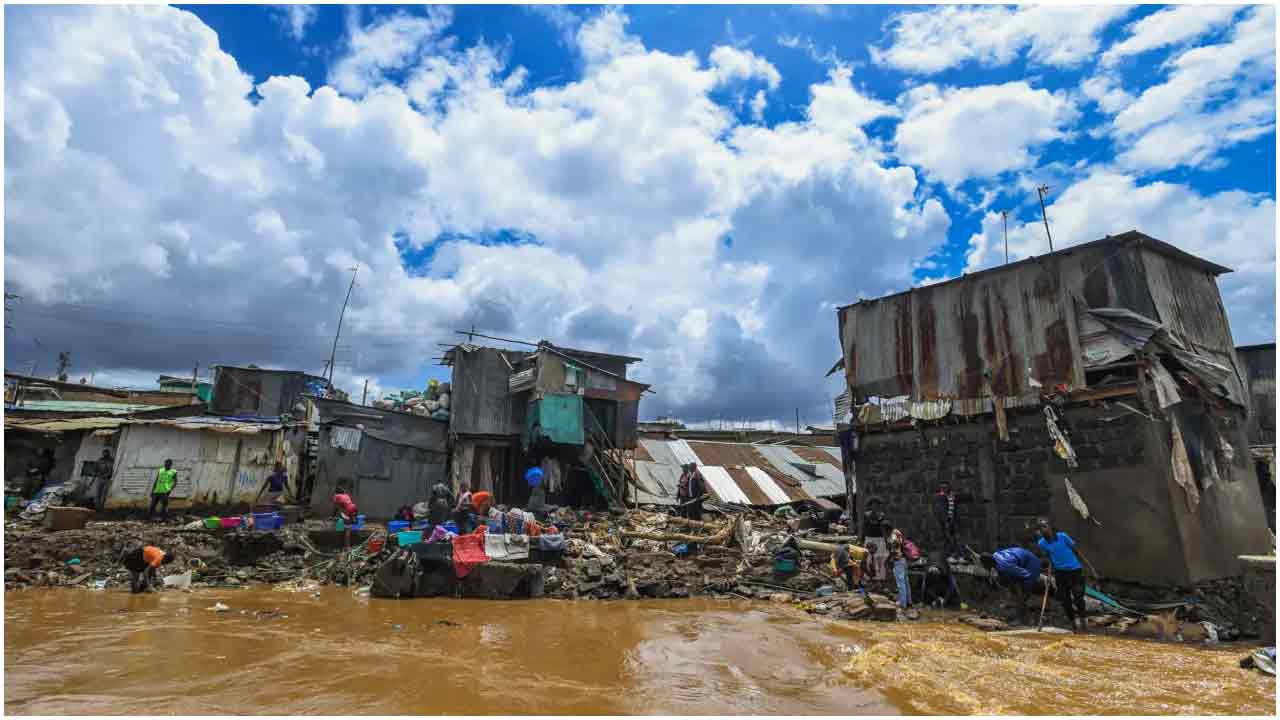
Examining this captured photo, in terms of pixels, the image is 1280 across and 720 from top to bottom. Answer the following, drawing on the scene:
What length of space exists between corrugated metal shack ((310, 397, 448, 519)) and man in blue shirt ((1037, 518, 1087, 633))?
58.5ft

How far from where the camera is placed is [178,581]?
38.2ft

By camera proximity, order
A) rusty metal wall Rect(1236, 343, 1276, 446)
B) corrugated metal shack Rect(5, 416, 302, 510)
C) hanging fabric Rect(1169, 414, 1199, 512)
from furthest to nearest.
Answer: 1. rusty metal wall Rect(1236, 343, 1276, 446)
2. corrugated metal shack Rect(5, 416, 302, 510)
3. hanging fabric Rect(1169, 414, 1199, 512)

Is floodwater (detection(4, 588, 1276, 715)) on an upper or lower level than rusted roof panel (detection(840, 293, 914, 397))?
lower

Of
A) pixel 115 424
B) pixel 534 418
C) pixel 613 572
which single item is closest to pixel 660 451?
pixel 534 418

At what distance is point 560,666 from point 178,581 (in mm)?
8372

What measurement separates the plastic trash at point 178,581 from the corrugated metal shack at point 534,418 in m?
12.0

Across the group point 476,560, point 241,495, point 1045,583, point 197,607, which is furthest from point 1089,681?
point 241,495

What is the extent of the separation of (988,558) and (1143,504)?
7.60 ft

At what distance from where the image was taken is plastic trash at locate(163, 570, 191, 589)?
11.6m

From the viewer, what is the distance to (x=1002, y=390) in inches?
491

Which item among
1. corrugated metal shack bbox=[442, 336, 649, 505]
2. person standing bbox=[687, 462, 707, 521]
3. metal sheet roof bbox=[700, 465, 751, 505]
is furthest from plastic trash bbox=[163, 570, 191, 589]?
metal sheet roof bbox=[700, 465, 751, 505]

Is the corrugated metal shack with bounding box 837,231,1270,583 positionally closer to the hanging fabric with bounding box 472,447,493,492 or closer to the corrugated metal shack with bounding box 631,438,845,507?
the corrugated metal shack with bounding box 631,438,845,507

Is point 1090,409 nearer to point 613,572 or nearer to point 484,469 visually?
point 613,572

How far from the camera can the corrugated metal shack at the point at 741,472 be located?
25047 millimetres
